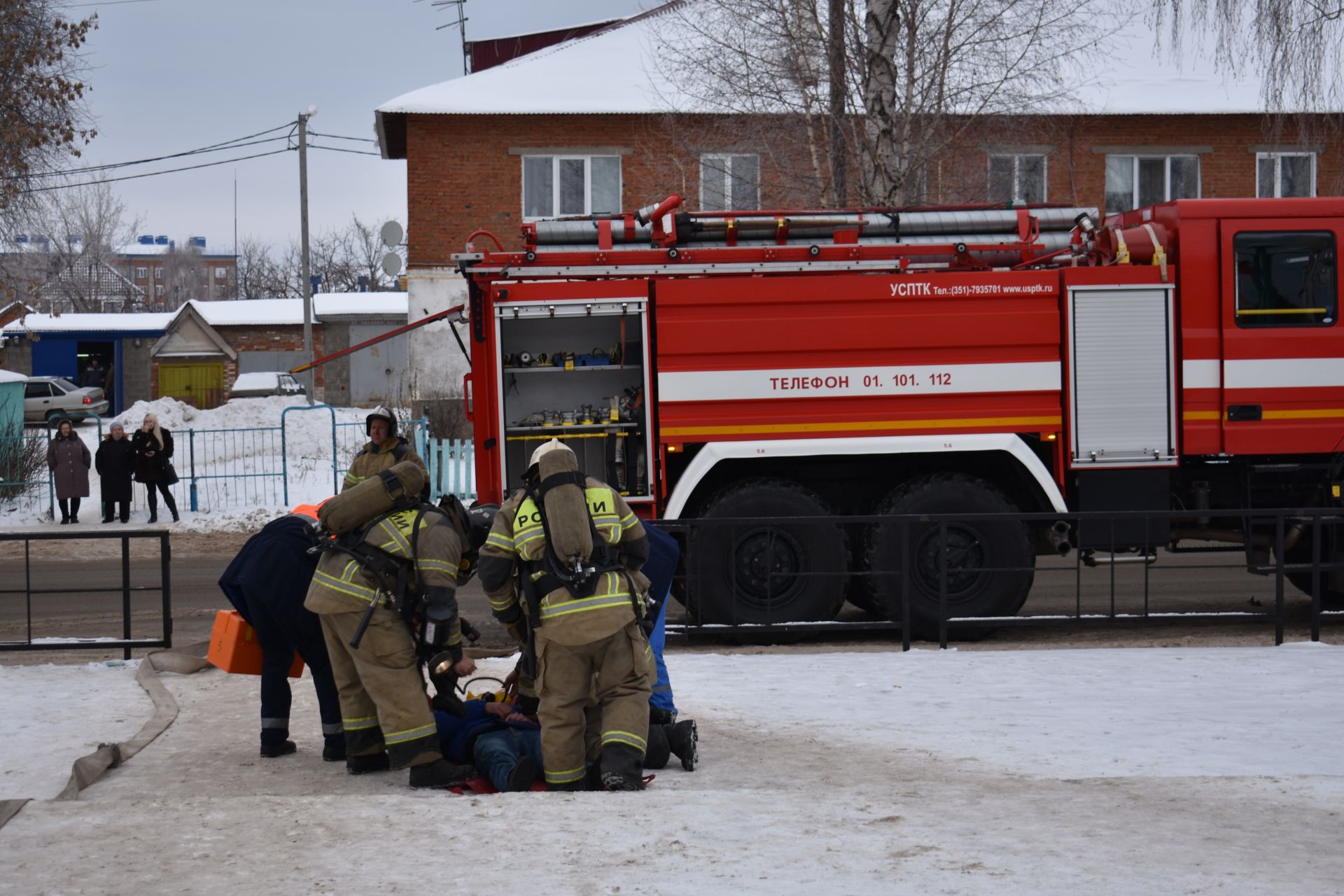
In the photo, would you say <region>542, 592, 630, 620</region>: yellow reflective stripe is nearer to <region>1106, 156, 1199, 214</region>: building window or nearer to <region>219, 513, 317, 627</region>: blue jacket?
<region>219, 513, 317, 627</region>: blue jacket

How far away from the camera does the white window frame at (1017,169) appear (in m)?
21.1

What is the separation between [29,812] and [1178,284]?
Answer: 8.81 m

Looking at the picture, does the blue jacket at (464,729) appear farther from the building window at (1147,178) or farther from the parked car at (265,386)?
the parked car at (265,386)

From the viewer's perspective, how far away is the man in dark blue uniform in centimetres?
671

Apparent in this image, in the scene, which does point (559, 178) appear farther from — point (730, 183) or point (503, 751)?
point (503, 751)

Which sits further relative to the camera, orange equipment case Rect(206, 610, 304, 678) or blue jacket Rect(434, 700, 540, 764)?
orange equipment case Rect(206, 610, 304, 678)

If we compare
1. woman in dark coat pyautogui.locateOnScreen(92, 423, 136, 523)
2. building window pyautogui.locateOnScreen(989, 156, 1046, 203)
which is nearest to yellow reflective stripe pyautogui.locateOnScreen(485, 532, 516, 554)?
woman in dark coat pyautogui.locateOnScreen(92, 423, 136, 523)

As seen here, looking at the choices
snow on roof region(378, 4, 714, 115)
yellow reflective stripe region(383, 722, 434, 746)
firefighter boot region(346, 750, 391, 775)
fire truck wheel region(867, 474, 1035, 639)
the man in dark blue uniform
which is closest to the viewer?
yellow reflective stripe region(383, 722, 434, 746)

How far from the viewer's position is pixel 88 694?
834cm

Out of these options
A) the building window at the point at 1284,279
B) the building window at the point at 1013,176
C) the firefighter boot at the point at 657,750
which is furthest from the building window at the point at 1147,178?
the firefighter boot at the point at 657,750

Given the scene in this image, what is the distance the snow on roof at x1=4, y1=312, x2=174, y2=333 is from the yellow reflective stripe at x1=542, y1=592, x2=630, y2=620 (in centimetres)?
4409

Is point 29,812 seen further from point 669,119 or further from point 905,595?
point 669,119

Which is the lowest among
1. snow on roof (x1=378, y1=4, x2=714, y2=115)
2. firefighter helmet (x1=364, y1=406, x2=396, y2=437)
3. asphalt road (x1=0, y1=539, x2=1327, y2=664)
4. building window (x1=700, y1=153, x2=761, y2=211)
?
asphalt road (x1=0, y1=539, x2=1327, y2=664)

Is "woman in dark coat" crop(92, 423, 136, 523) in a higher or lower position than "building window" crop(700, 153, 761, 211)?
lower
